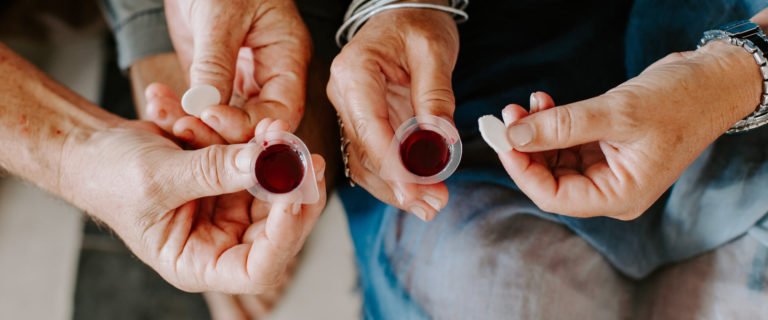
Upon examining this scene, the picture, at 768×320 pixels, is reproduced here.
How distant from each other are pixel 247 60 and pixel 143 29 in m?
0.50

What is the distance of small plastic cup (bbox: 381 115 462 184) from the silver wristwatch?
0.71 metres

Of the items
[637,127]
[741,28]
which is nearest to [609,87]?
[741,28]

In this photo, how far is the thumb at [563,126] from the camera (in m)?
1.09

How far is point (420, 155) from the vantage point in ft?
4.30

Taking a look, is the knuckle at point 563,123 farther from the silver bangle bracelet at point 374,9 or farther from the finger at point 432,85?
the silver bangle bracelet at point 374,9

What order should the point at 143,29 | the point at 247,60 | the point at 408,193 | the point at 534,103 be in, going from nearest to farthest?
the point at 534,103
the point at 408,193
the point at 247,60
the point at 143,29

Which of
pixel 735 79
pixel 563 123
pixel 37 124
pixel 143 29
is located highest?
pixel 735 79

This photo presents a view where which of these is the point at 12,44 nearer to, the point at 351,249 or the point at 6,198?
the point at 6,198

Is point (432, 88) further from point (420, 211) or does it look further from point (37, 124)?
point (37, 124)

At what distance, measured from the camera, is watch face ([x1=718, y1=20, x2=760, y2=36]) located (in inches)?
48.3

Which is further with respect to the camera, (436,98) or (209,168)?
(436,98)

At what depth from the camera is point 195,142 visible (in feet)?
4.75

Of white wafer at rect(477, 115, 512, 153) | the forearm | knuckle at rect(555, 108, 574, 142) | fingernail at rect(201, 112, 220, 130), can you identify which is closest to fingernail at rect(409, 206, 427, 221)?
white wafer at rect(477, 115, 512, 153)

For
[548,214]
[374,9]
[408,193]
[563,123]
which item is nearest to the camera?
[563,123]
